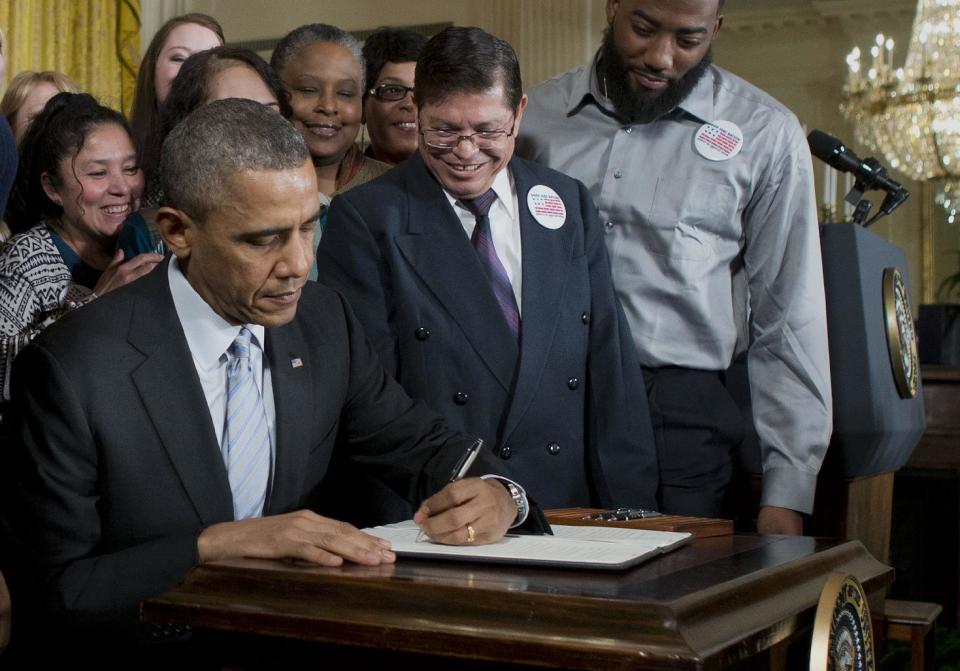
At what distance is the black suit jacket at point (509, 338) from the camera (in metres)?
2.38

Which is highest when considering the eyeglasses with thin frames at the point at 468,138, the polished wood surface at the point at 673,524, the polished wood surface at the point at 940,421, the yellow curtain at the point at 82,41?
the yellow curtain at the point at 82,41

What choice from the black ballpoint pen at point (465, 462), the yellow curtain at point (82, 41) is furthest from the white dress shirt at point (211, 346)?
the yellow curtain at point (82, 41)

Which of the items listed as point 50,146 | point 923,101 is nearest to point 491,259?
point 50,146

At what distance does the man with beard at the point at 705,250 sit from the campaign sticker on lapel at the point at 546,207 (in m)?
0.27

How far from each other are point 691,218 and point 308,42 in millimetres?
1061

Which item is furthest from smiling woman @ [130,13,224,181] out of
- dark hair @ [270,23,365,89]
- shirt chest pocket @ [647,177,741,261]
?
shirt chest pocket @ [647,177,741,261]

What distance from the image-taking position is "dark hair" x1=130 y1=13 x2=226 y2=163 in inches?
122

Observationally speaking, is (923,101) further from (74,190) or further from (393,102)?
(74,190)

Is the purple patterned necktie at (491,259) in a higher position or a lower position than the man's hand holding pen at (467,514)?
higher

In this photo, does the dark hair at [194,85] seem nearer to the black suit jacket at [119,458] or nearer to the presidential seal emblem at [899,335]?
the black suit jacket at [119,458]

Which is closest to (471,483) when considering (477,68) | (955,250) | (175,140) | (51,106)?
(175,140)

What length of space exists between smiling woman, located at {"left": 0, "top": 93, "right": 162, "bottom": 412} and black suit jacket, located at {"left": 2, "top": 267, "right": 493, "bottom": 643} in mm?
821

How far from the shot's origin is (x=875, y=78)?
9250 mm

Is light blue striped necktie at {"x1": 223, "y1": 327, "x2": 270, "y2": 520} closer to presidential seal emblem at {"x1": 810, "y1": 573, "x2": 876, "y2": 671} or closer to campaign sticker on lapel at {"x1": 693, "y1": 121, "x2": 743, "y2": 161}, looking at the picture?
presidential seal emblem at {"x1": 810, "y1": 573, "x2": 876, "y2": 671}
